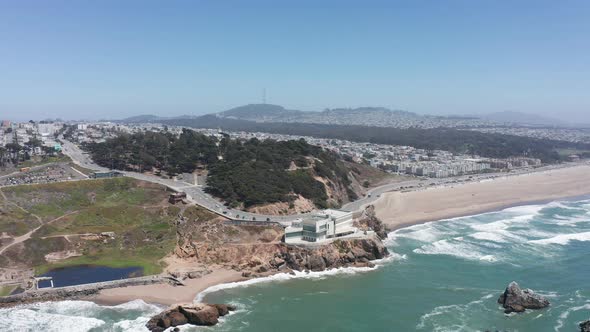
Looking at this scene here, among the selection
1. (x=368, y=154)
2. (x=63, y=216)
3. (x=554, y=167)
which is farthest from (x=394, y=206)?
(x=554, y=167)

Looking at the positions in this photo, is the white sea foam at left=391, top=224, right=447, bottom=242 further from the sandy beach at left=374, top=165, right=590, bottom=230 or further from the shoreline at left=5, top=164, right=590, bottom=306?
the sandy beach at left=374, top=165, right=590, bottom=230

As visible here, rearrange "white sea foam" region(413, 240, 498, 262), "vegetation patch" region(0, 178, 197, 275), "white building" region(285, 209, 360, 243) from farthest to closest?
"white sea foam" region(413, 240, 498, 262) < "white building" region(285, 209, 360, 243) < "vegetation patch" region(0, 178, 197, 275)

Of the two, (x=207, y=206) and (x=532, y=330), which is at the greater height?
(x=207, y=206)

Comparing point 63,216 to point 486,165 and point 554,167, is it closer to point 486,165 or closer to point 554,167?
point 486,165

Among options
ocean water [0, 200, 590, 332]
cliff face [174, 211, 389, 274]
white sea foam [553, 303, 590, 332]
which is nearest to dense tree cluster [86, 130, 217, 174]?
cliff face [174, 211, 389, 274]

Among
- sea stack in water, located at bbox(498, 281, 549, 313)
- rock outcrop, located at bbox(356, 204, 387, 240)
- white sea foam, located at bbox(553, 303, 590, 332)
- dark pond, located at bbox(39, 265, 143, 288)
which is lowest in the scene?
dark pond, located at bbox(39, 265, 143, 288)

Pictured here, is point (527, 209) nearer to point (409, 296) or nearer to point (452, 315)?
point (409, 296)
